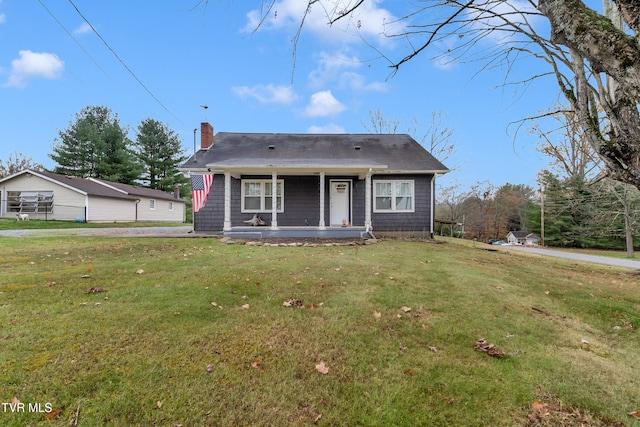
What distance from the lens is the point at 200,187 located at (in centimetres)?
1244

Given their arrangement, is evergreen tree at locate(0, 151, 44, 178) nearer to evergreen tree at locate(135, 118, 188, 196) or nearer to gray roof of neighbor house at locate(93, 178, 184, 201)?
evergreen tree at locate(135, 118, 188, 196)

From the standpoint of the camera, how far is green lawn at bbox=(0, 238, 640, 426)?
78.6 inches

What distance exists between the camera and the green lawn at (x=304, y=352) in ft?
6.55

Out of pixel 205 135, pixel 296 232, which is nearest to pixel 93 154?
pixel 205 135

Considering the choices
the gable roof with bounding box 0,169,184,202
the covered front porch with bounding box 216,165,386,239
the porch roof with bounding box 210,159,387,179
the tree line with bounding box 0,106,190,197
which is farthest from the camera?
the tree line with bounding box 0,106,190,197

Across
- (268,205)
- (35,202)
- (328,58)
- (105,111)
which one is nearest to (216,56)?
(268,205)

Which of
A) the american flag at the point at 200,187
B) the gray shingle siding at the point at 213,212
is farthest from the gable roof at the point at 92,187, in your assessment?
the american flag at the point at 200,187

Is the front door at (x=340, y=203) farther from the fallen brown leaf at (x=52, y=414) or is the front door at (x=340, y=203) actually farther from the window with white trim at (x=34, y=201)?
the window with white trim at (x=34, y=201)

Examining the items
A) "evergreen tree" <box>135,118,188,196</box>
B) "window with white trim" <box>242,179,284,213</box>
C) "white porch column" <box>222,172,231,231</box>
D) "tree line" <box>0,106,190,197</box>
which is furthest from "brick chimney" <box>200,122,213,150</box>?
"evergreen tree" <box>135,118,188,196</box>

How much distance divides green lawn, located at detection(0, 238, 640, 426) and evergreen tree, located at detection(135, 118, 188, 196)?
120ft

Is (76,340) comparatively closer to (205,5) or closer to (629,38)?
(205,5)

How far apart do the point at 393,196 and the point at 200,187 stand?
29.2ft

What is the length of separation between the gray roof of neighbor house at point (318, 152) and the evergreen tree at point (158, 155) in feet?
83.9

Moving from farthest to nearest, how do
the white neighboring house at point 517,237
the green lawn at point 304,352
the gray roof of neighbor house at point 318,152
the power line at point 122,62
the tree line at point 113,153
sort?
the white neighboring house at point 517,237 < the tree line at point 113,153 < the gray roof of neighbor house at point 318,152 < the power line at point 122,62 < the green lawn at point 304,352
